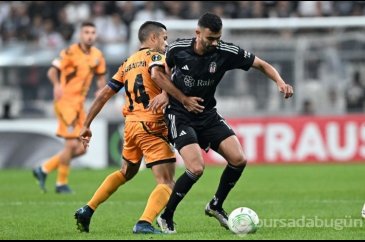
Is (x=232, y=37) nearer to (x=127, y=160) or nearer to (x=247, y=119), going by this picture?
(x=247, y=119)

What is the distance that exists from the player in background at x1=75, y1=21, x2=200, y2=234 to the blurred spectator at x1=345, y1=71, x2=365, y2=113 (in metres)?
12.4

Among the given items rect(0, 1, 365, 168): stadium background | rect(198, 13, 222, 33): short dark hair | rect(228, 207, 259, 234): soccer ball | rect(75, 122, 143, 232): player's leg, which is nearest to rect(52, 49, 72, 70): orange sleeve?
rect(0, 1, 365, 168): stadium background

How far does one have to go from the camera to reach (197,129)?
29.6 ft

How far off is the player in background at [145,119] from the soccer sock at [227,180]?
541 millimetres

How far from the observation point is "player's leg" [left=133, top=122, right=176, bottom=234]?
28.8ft

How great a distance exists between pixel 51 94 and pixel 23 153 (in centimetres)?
168

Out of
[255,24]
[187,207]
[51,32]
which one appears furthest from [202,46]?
[51,32]

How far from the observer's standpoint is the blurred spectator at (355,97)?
21.0m

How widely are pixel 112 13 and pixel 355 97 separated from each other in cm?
662

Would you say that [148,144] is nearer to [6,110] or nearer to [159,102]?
[159,102]

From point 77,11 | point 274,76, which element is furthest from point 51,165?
point 77,11

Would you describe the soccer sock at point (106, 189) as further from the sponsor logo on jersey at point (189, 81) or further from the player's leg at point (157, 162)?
the sponsor logo on jersey at point (189, 81)

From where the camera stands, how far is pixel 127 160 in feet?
30.2

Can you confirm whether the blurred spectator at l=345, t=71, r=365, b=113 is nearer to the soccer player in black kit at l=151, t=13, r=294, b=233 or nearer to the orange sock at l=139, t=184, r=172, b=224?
the soccer player in black kit at l=151, t=13, r=294, b=233
